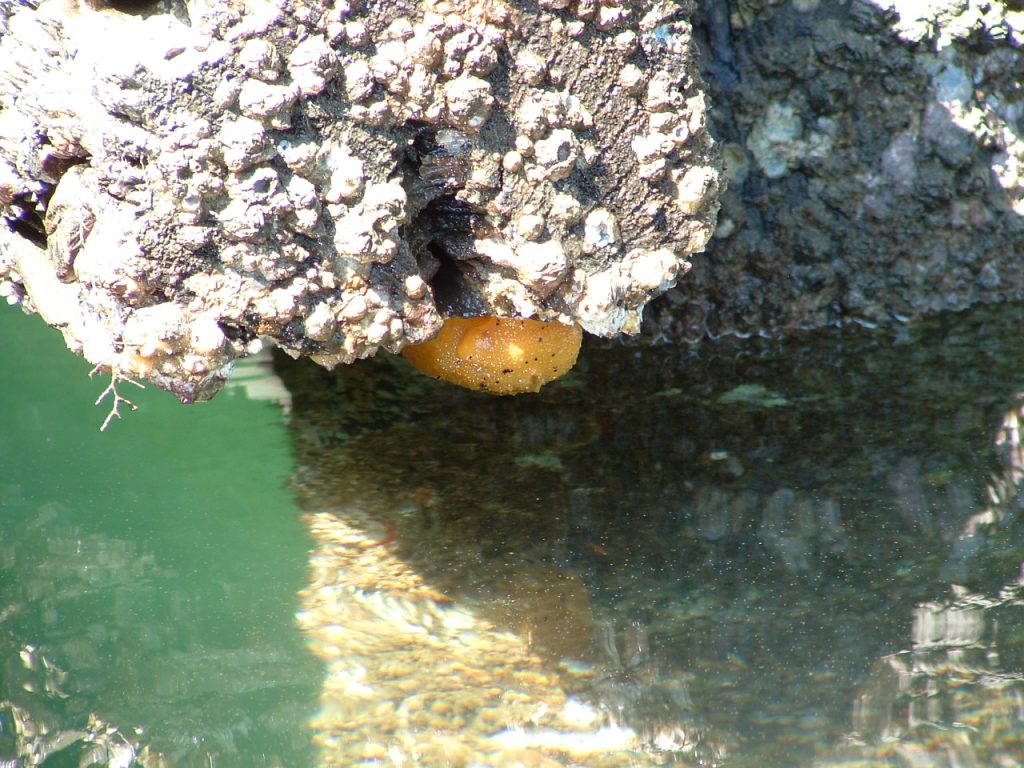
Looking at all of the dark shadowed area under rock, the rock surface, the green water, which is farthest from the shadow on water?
the dark shadowed area under rock

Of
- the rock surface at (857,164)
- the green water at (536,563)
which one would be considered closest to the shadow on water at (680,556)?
the green water at (536,563)

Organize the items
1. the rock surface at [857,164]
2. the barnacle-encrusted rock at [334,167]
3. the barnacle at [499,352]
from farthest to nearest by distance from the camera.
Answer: the rock surface at [857,164], the barnacle at [499,352], the barnacle-encrusted rock at [334,167]

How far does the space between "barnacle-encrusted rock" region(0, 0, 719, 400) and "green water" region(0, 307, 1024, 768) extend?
0.44 metres

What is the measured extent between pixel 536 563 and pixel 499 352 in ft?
1.30

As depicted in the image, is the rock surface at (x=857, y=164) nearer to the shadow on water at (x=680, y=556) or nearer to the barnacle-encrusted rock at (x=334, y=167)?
the shadow on water at (x=680, y=556)

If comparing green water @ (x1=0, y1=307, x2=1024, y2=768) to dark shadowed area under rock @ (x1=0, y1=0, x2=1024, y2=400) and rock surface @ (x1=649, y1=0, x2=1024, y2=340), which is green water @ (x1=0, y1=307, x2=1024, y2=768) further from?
dark shadowed area under rock @ (x1=0, y1=0, x2=1024, y2=400)

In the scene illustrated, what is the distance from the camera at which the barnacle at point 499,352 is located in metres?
1.89

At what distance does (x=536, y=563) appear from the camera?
5.89 feet

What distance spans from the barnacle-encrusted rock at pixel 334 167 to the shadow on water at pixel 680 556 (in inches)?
17.5

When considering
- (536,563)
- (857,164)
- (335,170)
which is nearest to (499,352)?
(536,563)

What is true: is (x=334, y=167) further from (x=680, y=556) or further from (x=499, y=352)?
(x=680, y=556)

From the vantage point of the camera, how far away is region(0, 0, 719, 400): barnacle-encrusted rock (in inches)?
54.4

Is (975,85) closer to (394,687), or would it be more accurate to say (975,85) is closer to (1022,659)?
(1022,659)

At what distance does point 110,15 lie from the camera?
4.64ft
